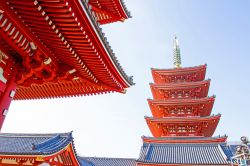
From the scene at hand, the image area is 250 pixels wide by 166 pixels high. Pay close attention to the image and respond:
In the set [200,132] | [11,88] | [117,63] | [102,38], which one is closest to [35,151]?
[11,88]

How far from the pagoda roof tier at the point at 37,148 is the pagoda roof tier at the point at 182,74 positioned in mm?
14441

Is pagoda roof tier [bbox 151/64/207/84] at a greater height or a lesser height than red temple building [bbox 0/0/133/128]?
greater

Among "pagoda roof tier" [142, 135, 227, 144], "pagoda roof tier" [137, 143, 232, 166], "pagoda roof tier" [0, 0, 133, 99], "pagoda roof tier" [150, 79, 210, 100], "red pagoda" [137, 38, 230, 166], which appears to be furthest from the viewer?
"pagoda roof tier" [150, 79, 210, 100]

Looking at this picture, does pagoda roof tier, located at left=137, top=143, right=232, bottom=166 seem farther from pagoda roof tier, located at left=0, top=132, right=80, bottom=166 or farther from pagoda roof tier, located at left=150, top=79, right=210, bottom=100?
pagoda roof tier, located at left=0, top=132, right=80, bottom=166

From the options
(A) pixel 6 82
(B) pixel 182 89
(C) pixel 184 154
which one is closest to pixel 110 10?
(A) pixel 6 82

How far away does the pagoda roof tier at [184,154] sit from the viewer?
1692 cm

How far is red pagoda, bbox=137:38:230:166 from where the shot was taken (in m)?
17.9

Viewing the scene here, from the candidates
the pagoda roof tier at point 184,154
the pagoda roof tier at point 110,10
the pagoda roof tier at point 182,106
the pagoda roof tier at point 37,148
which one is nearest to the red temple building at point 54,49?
the pagoda roof tier at point 110,10

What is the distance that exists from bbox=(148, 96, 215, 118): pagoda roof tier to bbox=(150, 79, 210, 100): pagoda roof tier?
1.71m

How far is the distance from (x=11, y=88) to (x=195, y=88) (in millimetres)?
20519

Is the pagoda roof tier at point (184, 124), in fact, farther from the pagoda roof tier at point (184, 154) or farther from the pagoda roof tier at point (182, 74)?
the pagoda roof tier at point (182, 74)

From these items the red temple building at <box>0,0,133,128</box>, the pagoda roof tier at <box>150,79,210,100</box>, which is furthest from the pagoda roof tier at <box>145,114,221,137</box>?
the red temple building at <box>0,0,133,128</box>

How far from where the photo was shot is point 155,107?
77.2ft

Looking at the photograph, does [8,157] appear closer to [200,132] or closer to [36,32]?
[36,32]
